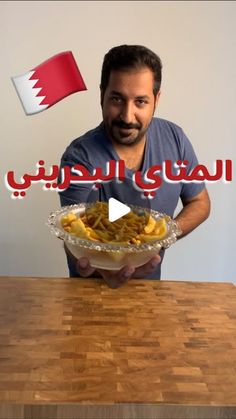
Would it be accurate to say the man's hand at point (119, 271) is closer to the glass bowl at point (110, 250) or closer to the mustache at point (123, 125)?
the glass bowl at point (110, 250)

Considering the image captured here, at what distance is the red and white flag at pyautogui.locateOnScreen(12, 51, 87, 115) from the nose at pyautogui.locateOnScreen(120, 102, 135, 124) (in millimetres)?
200

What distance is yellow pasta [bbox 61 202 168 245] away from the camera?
0.87m

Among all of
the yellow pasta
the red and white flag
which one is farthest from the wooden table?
the red and white flag

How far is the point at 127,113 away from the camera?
1.45m

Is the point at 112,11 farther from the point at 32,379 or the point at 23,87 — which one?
the point at 32,379

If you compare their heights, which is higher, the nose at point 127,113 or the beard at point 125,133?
the nose at point 127,113

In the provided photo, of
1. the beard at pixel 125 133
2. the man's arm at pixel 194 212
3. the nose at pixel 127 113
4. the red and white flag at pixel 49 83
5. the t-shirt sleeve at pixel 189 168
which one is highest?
the red and white flag at pixel 49 83

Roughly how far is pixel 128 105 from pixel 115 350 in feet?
2.93

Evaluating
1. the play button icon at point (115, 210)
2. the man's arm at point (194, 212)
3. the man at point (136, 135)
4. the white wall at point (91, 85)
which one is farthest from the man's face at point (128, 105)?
the play button icon at point (115, 210)

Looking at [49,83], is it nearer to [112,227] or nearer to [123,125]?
[123,125]

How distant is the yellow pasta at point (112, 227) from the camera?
87 cm

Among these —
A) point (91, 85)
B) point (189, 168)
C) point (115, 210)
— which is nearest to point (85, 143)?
point (91, 85)

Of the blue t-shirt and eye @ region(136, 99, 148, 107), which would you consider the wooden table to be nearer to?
the blue t-shirt

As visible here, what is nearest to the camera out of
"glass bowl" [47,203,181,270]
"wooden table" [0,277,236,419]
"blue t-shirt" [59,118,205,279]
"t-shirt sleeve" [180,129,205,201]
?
"wooden table" [0,277,236,419]
